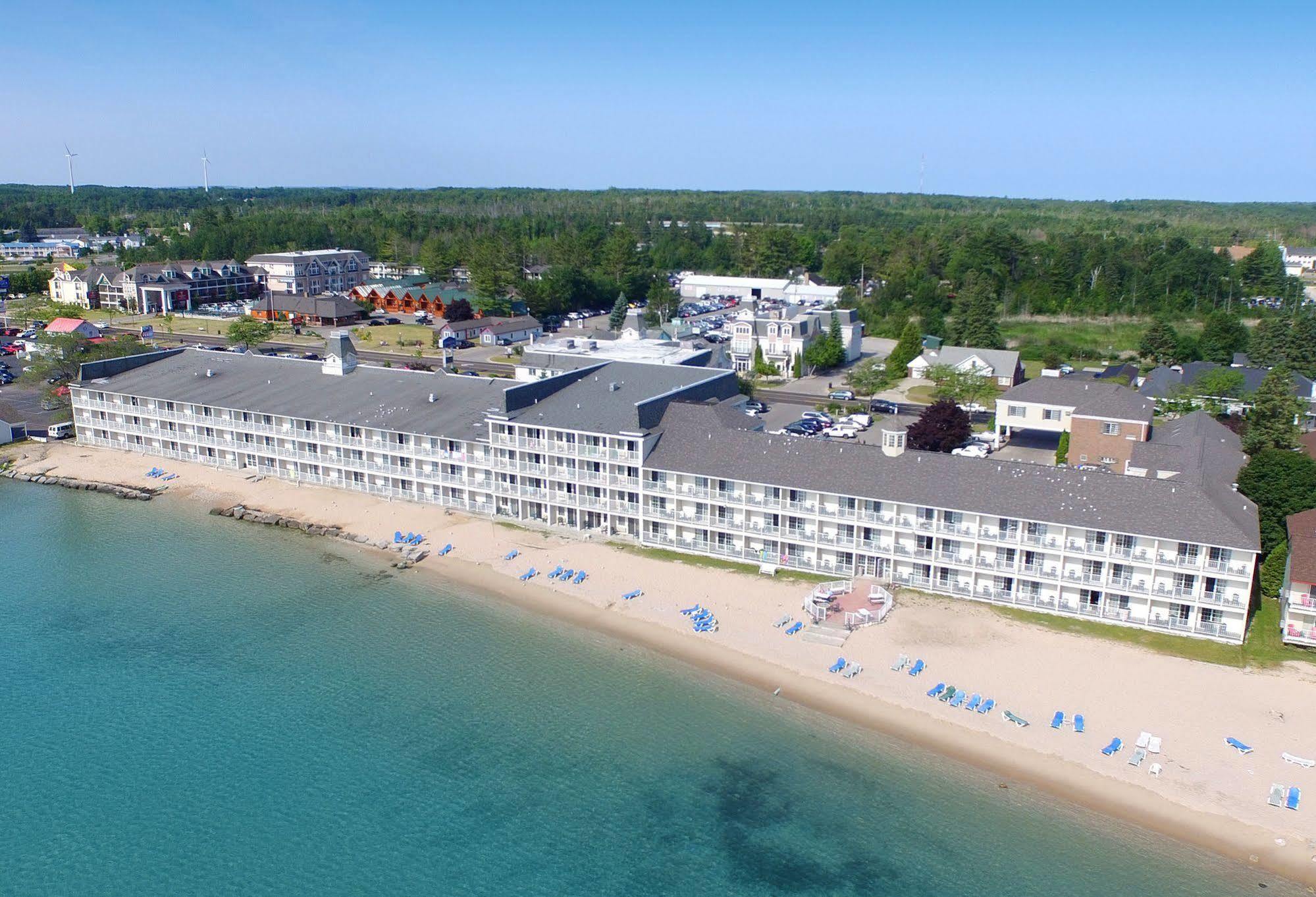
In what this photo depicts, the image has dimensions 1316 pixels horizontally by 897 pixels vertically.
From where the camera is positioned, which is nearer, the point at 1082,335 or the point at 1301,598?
the point at 1301,598

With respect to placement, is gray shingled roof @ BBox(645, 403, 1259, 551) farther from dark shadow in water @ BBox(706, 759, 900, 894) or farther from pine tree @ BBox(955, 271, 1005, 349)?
pine tree @ BBox(955, 271, 1005, 349)

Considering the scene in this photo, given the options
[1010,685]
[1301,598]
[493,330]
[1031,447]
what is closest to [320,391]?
[1010,685]

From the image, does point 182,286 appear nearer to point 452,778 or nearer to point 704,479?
point 704,479

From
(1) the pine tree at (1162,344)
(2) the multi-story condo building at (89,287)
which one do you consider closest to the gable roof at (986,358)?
(1) the pine tree at (1162,344)

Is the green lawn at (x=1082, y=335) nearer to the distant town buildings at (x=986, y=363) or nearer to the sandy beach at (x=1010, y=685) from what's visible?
the distant town buildings at (x=986, y=363)

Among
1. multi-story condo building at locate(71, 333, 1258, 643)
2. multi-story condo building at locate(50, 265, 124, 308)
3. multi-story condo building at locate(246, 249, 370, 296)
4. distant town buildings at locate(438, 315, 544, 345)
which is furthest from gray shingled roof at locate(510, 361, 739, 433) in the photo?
multi-story condo building at locate(50, 265, 124, 308)

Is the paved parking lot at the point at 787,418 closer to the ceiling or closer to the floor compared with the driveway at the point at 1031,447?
closer to the ceiling

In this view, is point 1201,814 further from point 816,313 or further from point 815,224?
Result: point 815,224
